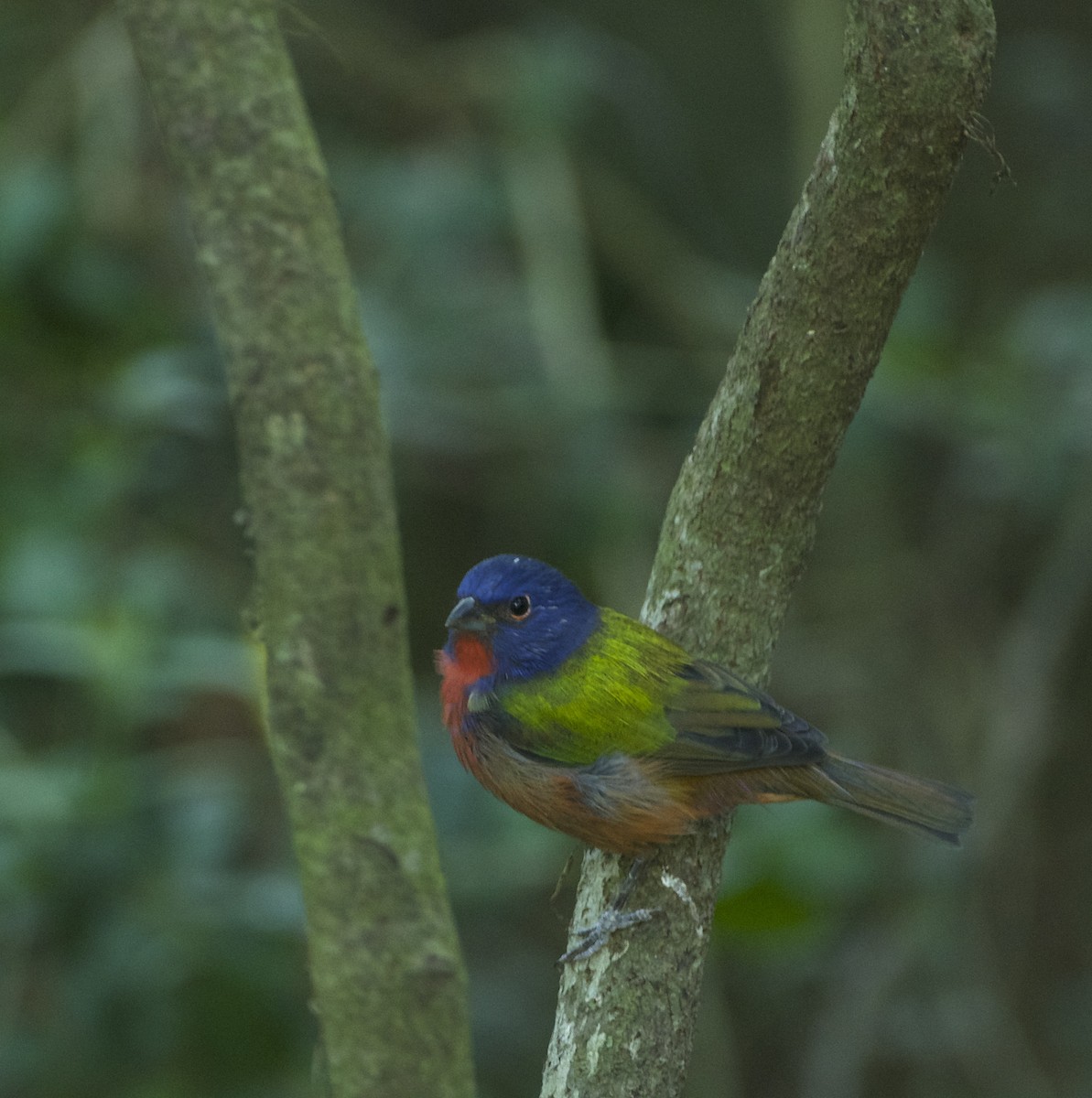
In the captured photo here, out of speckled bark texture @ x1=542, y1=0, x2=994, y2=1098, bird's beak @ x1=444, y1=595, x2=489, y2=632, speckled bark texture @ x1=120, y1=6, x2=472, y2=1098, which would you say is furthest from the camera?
bird's beak @ x1=444, y1=595, x2=489, y2=632

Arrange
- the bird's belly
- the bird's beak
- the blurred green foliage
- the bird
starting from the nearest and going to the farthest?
the bird's belly
the bird
the bird's beak
the blurred green foliage

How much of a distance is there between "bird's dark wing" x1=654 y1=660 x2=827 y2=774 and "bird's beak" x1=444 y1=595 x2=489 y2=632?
1.91 ft

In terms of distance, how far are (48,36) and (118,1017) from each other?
5.14 m

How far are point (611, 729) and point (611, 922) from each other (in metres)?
0.88

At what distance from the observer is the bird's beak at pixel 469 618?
3.83 m

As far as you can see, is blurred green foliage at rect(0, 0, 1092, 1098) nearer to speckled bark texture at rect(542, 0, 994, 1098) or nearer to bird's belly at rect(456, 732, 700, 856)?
bird's belly at rect(456, 732, 700, 856)

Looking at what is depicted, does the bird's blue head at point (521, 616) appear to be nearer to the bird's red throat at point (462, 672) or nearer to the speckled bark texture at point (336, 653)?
the bird's red throat at point (462, 672)

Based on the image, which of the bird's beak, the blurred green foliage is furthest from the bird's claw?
the blurred green foliage

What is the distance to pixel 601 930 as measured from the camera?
279cm

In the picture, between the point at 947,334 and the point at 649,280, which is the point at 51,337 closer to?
the point at 649,280

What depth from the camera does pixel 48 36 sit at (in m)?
7.30

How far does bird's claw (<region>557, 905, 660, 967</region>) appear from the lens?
2.72 metres

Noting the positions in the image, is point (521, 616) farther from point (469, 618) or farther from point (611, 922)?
point (611, 922)

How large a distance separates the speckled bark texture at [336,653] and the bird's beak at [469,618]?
6.67 feet
